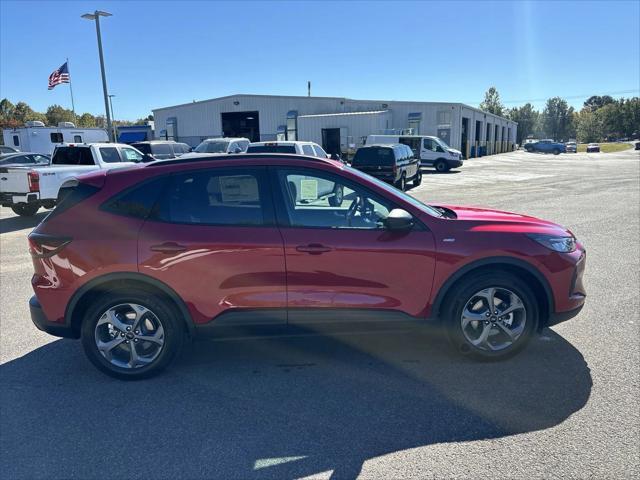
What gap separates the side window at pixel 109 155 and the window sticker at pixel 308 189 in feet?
35.1

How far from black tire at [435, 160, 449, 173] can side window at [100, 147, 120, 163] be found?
67.3 feet

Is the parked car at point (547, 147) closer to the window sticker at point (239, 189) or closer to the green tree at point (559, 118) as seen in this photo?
the window sticker at point (239, 189)

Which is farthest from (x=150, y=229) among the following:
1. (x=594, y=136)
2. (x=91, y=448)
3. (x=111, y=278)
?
(x=594, y=136)

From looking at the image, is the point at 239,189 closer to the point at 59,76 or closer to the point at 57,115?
the point at 59,76

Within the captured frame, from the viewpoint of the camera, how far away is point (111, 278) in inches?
136

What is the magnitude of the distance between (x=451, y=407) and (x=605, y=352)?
1.78m

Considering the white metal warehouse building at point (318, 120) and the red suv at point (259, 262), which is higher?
the white metal warehouse building at point (318, 120)

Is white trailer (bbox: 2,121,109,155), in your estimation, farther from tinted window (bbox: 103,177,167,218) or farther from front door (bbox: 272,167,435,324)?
front door (bbox: 272,167,435,324)

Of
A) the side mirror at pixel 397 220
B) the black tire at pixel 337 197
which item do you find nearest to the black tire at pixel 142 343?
the black tire at pixel 337 197

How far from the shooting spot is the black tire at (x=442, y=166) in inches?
1118

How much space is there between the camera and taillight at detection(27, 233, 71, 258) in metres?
3.48

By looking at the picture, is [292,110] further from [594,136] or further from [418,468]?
[594,136]

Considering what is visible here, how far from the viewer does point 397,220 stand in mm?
3461

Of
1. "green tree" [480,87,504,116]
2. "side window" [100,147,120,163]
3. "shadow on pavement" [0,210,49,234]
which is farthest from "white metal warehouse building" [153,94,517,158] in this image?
"green tree" [480,87,504,116]
